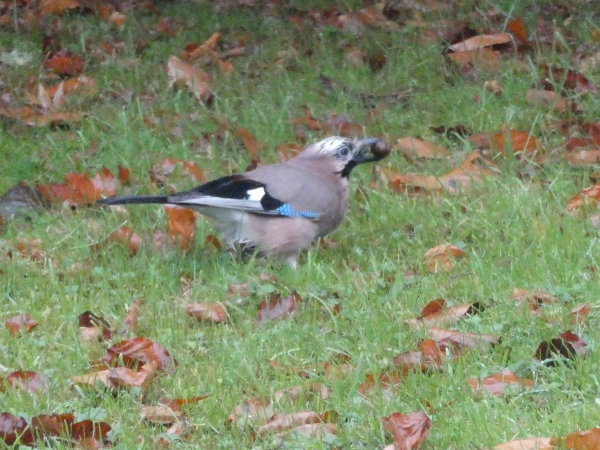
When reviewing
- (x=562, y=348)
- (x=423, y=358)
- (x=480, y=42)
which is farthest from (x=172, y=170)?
(x=562, y=348)

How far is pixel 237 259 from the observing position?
17.3 feet

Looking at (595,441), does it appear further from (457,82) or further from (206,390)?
(457,82)

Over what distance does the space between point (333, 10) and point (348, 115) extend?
2048mm

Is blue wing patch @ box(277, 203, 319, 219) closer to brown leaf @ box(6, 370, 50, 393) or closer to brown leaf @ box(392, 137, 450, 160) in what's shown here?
brown leaf @ box(392, 137, 450, 160)

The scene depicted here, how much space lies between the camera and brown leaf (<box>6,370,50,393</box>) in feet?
12.2

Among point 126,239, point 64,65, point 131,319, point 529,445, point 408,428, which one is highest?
point 529,445

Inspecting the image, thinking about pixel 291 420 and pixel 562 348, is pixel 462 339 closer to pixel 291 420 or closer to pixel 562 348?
pixel 562 348

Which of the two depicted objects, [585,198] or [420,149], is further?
[420,149]

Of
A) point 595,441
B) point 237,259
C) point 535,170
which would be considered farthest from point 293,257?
point 595,441

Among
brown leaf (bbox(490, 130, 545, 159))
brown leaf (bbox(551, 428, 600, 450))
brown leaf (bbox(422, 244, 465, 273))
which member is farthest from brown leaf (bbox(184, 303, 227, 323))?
brown leaf (bbox(490, 130, 545, 159))

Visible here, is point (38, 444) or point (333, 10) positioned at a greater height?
point (38, 444)

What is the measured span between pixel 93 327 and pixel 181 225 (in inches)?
52.8

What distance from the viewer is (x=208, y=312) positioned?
4.44m

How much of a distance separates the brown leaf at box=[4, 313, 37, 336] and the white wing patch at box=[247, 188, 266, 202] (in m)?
1.33
